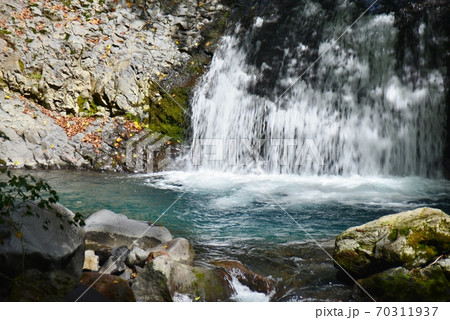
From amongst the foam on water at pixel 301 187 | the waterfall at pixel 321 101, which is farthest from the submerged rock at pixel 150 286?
the waterfall at pixel 321 101

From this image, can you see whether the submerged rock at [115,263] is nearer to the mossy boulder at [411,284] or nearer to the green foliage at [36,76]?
the mossy boulder at [411,284]

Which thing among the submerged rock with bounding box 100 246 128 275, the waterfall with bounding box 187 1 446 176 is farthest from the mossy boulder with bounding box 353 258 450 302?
the waterfall with bounding box 187 1 446 176

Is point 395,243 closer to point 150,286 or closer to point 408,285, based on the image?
point 408,285

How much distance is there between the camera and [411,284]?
321cm

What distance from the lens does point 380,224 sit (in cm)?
381

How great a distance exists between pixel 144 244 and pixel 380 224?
264 centimetres

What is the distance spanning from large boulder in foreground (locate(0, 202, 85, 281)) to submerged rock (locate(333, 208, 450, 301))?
244cm

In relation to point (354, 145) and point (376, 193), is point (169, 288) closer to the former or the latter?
point (376, 193)

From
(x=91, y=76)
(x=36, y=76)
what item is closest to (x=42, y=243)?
(x=91, y=76)

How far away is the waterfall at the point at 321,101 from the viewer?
9.02 m

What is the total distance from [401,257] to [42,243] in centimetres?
299

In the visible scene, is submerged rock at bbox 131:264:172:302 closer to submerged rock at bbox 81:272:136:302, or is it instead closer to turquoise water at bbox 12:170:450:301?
submerged rock at bbox 81:272:136:302

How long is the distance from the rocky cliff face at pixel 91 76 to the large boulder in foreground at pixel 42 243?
21.2ft

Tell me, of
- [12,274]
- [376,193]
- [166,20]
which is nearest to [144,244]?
[12,274]
